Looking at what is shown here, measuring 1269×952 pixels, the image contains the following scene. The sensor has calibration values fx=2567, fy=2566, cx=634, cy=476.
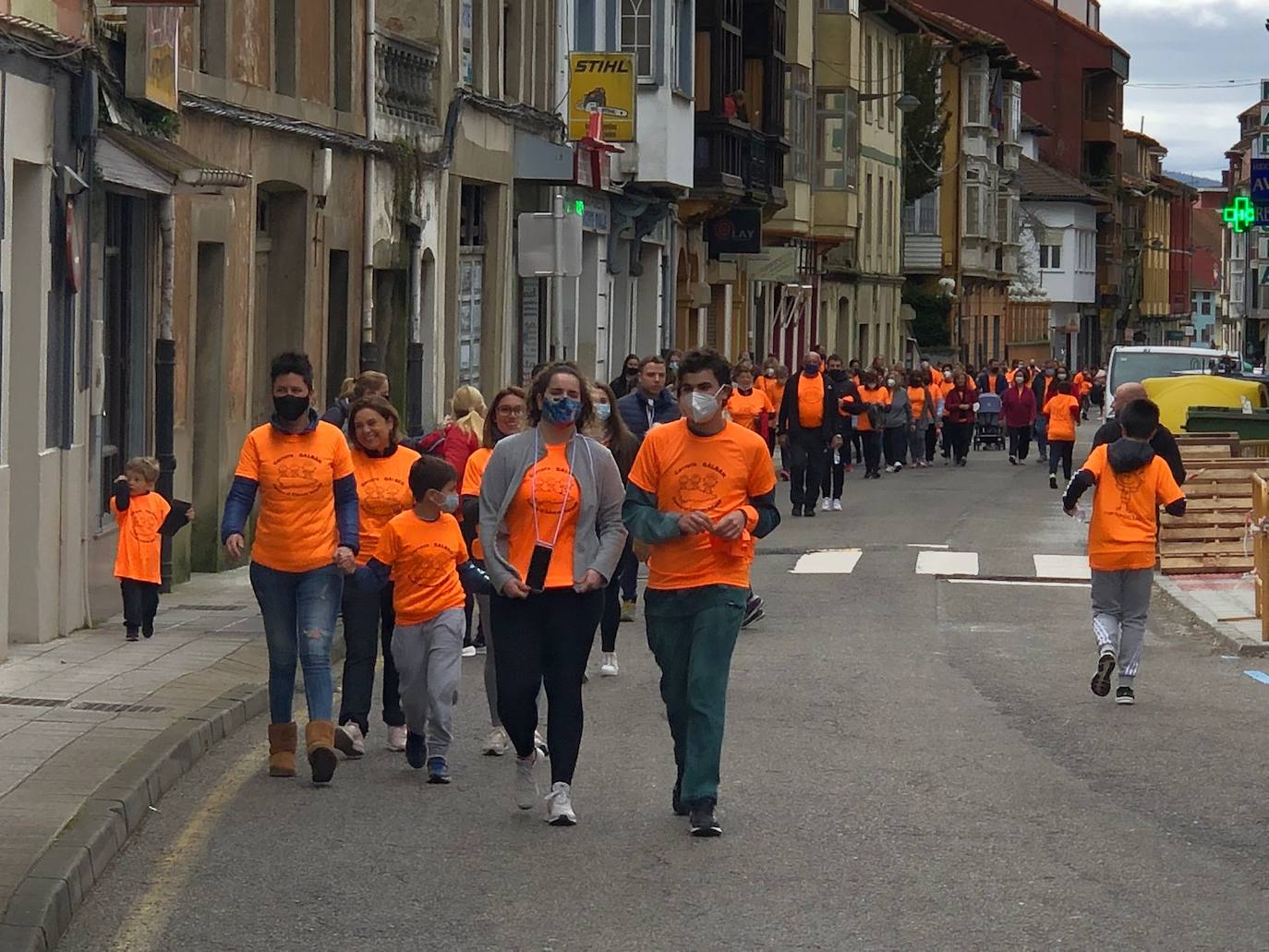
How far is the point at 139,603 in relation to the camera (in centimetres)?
1525

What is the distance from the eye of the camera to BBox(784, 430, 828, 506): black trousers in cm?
2794

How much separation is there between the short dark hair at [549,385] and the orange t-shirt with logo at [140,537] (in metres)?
6.18

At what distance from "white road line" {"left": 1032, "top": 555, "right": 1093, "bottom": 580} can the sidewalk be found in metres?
7.27

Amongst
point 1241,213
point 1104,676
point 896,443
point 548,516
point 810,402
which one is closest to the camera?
point 548,516

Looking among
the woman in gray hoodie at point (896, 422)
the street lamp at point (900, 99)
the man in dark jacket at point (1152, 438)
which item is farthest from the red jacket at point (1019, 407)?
the man in dark jacket at point (1152, 438)

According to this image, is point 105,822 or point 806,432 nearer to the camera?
point 105,822

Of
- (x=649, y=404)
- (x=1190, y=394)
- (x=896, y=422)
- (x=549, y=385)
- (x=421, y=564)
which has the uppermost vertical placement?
(x=549, y=385)

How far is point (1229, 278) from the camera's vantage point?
16750 centimetres

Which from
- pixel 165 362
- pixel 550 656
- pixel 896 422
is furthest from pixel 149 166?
pixel 896 422

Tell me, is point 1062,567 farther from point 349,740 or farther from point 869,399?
point 869,399

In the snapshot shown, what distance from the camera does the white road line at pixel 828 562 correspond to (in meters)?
21.4

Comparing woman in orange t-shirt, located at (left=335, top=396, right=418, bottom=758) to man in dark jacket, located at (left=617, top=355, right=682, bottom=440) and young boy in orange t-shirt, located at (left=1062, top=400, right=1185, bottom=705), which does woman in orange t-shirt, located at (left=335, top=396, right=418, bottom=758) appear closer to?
young boy in orange t-shirt, located at (left=1062, top=400, right=1185, bottom=705)

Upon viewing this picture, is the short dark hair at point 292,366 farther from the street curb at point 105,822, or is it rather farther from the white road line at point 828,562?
the white road line at point 828,562

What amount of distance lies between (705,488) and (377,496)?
221 cm
